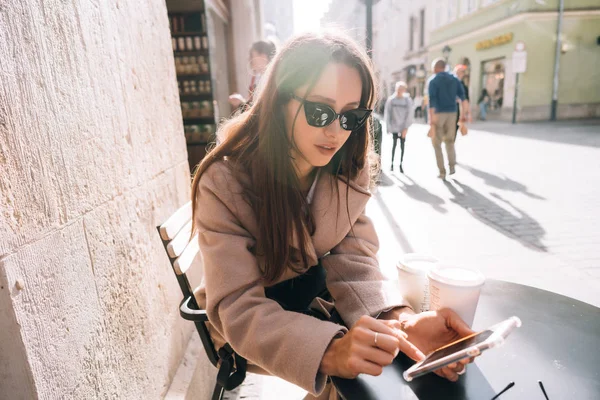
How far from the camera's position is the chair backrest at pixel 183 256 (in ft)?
4.85

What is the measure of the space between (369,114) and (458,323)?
747mm

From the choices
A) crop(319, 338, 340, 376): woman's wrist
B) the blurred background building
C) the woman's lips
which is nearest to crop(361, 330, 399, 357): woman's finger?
crop(319, 338, 340, 376): woman's wrist

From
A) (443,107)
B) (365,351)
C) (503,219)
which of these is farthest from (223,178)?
(443,107)

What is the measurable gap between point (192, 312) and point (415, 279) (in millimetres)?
826

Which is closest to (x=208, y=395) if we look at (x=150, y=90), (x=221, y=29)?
(x=150, y=90)

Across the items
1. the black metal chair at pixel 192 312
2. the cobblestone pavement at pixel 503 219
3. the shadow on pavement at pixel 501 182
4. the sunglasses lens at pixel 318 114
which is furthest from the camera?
the shadow on pavement at pixel 501 182

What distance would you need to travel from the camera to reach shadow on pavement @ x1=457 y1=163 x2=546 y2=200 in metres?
5.91

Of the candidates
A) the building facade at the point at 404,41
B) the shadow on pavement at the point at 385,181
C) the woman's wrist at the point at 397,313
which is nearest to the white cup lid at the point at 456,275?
the woman's wrist at the point at 397,313

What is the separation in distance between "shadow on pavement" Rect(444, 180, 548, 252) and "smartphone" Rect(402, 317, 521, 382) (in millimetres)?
3640

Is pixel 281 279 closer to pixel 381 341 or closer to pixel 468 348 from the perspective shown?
pixel 381 341

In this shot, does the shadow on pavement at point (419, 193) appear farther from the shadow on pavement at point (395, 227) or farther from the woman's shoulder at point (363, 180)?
the woman's shoulder at point (363, 180)

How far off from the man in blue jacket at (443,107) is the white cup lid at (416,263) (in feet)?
19.8

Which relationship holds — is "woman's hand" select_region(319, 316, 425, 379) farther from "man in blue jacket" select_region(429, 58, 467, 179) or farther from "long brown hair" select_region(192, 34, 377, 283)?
"man in blue jacket" select_region(429, 58, 467, 179)

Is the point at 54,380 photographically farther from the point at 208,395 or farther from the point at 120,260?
the point at 208,395
